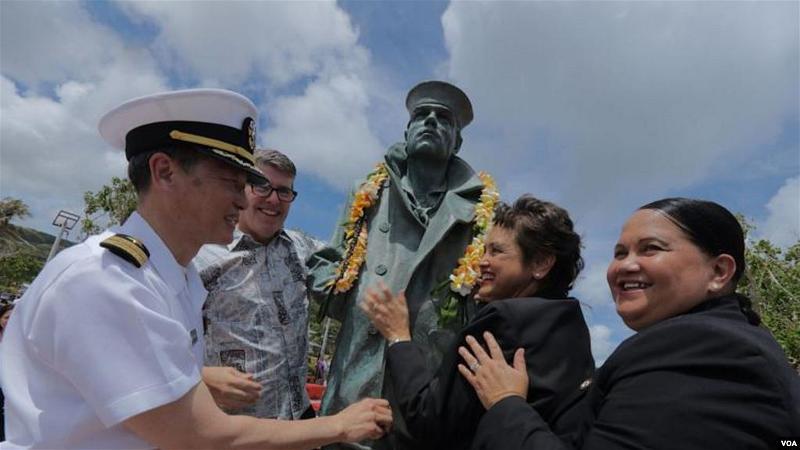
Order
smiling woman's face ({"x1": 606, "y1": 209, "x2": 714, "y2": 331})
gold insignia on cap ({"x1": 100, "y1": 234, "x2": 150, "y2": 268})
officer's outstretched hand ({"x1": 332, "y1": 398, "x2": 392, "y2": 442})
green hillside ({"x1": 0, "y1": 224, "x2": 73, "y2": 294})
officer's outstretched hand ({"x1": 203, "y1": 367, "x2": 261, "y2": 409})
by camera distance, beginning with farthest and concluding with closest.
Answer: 1. green hillside ({"x1": 0, "y1": 224, "x2": 73, "y2": 294})
2. officer's outstretched hand ({"x1": 203, "y1": 367, "x2": 261, "y2": 409})
3. officer's outstretched hand ({"x1": 332, "y1": 398, "x2": 392, "y2": 442})
4. smiling woman's face ({"x1": 606, "y1": 209, "x2": 714, "y2": 331})
5. gold insignia on cap ({"x1": 100, "y1": 234, "x2": 150, "y2": 268})

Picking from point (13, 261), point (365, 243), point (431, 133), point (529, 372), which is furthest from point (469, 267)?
point (13, 261)

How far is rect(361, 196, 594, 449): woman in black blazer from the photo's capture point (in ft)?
7.79

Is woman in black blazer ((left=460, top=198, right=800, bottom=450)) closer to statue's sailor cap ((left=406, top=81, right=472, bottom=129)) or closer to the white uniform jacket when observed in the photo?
the white uniform jacket

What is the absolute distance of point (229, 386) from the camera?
8.50 ft

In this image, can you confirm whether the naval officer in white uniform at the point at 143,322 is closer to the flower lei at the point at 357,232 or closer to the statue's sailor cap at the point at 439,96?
the flower lei at the point at 357,232

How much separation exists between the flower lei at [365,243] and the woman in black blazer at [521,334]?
422 millimetres

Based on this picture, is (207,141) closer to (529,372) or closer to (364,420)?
(364,420)

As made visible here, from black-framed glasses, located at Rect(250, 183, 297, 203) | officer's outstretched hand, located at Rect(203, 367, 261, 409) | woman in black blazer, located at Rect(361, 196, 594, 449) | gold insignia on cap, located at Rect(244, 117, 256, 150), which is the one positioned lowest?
officer's outstretched hand, located at Rect(203, 367, 261, 409)

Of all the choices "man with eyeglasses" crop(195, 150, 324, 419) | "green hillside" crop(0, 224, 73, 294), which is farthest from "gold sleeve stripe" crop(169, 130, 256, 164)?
"green hillside" crop(0, 224, 73, 294)

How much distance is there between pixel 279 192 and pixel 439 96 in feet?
4.01

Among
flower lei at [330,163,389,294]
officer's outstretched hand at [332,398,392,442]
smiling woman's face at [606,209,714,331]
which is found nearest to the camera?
smiling woman's face at [606,209,714,331]

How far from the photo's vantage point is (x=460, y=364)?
7.92ft

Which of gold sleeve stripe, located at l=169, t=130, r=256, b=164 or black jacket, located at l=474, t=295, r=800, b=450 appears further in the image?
gold sleeve stripe, located at l=169, t=130, r=256, b=164

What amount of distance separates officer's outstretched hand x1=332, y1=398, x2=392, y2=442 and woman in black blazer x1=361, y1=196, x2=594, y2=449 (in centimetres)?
10
